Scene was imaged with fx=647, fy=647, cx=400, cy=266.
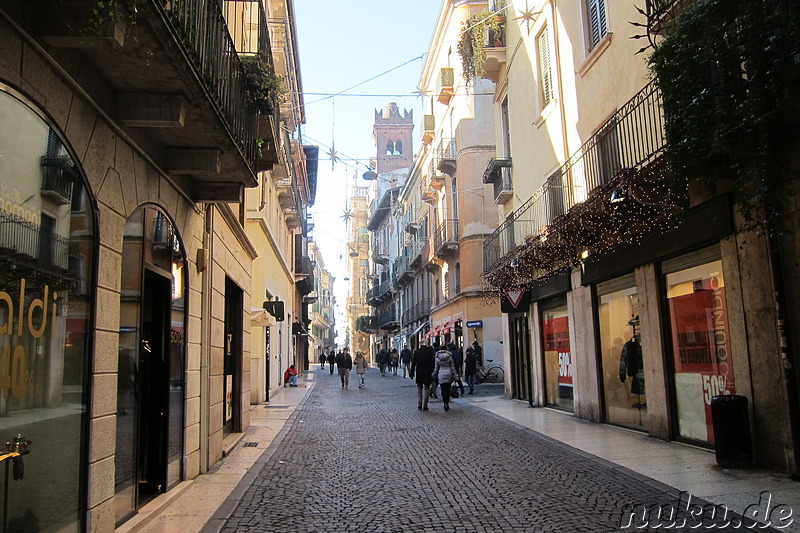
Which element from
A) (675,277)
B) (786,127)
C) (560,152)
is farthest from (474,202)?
(786,127)

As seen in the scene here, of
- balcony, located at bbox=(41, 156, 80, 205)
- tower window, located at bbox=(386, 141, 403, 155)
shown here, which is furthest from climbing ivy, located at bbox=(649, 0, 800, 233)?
tower window, located at bbox=(386, 141, 403, 155)

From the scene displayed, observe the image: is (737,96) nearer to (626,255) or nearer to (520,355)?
(626,255)

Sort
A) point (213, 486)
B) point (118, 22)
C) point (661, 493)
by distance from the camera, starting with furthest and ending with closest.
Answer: point (213, 486), point (661, 493), point (118, 22)

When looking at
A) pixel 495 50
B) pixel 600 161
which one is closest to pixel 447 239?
pixel 495 50

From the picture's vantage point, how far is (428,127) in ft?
127

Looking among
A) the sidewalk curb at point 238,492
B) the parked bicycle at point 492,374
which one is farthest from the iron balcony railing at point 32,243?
the parked bicycle at point 492,374

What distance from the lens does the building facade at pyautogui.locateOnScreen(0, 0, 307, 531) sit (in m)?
3.81

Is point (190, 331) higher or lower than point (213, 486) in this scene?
higher

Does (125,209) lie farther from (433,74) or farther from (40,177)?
(433,74)

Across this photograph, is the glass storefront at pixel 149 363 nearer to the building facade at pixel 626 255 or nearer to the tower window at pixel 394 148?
the building facade at pixel 626 255

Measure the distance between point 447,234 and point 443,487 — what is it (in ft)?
89.0

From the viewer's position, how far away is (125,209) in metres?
5.43

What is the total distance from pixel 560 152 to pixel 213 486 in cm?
1037

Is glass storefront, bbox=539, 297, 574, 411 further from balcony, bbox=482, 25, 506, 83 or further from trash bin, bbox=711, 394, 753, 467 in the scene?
balcony, bbox=482, 25, 506, 83
